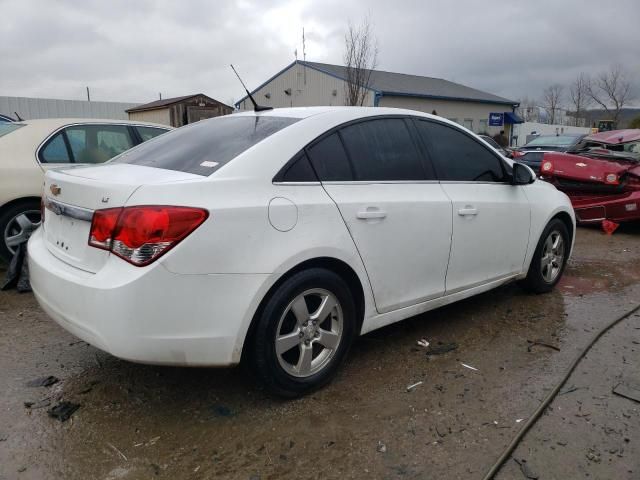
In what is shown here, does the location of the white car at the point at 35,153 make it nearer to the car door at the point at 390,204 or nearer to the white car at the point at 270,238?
the white car at the point at 270,238

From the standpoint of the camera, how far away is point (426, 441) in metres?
2.53

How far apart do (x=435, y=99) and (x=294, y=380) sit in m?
31.9

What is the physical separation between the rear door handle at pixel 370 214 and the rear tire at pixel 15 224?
3.54 metres

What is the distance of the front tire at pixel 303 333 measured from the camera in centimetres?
260

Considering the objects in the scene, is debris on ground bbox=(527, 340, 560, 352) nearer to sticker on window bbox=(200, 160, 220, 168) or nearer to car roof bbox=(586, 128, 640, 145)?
sticker on window bbox=(200, 160, 220, 168)

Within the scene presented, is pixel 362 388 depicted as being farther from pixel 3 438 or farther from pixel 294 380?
pixel 3 438

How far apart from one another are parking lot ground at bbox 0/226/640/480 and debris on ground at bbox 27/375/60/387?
4cm

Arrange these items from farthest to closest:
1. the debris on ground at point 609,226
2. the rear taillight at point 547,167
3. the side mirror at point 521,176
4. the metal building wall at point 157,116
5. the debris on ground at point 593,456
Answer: the metal building wall at point 157,116 < the rear taillight at point 547,167 < the debris on ground at point 609,226 < the side mirror at point 521,176 < the debris on ground at point 593,456

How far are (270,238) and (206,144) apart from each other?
83 cm

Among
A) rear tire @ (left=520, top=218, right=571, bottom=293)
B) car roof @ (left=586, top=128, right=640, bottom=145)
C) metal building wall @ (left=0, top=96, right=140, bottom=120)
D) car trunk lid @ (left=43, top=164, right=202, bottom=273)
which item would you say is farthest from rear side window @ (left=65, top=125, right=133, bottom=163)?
metal building wall @ (left=0, top=96, right=140, bottom=120)

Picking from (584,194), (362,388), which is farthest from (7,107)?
(362,388)

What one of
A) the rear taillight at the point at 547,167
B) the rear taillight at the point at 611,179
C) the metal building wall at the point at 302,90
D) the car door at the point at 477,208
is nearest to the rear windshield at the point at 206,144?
the car door at the point at 477,208

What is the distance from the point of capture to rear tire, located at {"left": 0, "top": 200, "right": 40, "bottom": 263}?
4.82 meters

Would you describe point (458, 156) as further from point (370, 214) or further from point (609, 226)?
point (609, 226)
